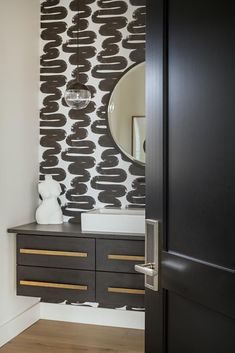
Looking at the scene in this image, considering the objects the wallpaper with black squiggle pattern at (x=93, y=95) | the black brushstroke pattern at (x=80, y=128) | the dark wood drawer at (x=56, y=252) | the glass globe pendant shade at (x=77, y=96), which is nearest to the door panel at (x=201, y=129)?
the dark wood drawer at (x=56, y=252)

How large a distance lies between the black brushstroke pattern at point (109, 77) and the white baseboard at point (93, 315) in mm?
795

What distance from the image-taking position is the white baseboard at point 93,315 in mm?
3258

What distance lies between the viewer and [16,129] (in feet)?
10.2

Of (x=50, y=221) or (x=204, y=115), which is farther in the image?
(x=50, y=221)

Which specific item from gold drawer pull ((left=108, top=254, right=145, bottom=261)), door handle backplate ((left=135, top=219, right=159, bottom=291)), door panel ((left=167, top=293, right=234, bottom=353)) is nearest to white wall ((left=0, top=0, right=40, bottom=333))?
gold drawer pull ((left=108, top=254, right=145, bottom=261))

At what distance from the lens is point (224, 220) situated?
1077 mm

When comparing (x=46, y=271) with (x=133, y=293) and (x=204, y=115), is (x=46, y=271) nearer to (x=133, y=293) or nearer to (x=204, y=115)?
(x=133, y=293)

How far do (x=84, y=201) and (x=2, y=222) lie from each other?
684 mm

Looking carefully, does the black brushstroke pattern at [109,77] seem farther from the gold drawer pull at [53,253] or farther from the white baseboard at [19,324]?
the white baseboard at [19,324]

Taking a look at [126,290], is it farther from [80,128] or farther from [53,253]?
[80,128]

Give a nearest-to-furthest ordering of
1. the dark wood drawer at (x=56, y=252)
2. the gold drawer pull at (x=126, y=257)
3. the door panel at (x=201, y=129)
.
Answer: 1. the door panel at (x=201, y=129)
2. the gold drawer pull at (x=126, y=257)
3. the dark wood drawer at (x=56, y=252)

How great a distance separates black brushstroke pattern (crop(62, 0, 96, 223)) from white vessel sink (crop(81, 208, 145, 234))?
1.54 feet

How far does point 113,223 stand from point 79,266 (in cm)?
35

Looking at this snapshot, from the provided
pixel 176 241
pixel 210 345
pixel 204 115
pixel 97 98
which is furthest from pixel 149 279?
pixel 97 98
